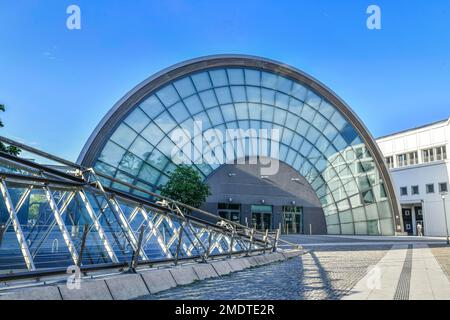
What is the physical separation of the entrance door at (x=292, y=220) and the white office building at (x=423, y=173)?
17673 mm

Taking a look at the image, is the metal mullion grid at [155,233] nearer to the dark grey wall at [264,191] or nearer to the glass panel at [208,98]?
the dark grey wall at [264,191]

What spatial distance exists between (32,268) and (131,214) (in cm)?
462

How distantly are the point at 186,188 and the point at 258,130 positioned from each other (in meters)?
14.9

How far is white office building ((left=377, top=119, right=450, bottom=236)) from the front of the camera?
4991cm

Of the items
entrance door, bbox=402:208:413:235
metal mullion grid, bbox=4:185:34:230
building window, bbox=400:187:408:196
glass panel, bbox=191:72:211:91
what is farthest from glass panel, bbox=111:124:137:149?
entrance door, bbox=402:208:413:235

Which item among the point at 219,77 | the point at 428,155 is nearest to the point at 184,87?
the point at 219,77

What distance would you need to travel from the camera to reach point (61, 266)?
7.25 meters

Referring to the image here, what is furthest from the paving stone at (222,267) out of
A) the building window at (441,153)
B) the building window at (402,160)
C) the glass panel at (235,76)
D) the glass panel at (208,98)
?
the building window at (402,160)

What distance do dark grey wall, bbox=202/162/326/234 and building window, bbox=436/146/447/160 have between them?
21.2m

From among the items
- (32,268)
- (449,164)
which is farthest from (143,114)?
(449,164)

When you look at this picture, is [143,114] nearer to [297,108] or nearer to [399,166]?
[297,108]

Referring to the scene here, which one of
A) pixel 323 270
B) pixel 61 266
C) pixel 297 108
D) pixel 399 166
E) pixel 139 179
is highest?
pixel 297 108

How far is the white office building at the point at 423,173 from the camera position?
4991cm
